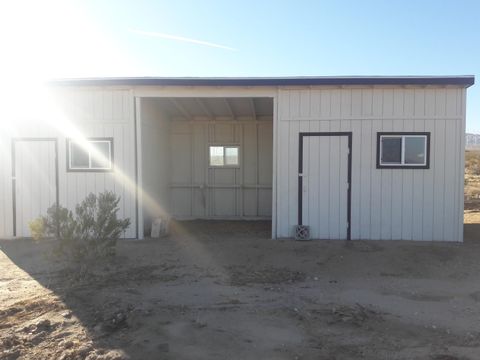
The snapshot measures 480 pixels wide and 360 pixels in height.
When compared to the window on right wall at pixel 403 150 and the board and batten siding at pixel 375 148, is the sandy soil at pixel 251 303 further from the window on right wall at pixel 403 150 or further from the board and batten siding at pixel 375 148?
the window on right wall at pixel 403 150

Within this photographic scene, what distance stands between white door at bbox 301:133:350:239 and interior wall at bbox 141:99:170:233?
3.80 m

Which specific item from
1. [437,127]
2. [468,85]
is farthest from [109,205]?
[468,85]

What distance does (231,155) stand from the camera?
13.2m

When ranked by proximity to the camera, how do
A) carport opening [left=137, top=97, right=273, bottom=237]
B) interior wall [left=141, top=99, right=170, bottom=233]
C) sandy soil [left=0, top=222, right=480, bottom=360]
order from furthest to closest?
carport opening [left=137, top=97, right=273, bottom=237]
interior wall [left=141, top=99, right=170, bottom=233]
sandy soil [left=0, top=222, right=480, bottom=360]

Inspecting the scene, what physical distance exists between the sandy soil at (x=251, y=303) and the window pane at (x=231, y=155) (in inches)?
190

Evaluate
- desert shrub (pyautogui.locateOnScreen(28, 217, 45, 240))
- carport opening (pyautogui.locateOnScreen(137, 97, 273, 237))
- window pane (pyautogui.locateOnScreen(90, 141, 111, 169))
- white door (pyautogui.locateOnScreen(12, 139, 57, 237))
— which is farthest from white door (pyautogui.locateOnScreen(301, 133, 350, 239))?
white door (pyautogui.locateOnScreen(12, 139, 57, 237))

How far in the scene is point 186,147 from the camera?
13258 millimetres

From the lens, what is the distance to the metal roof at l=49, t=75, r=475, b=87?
28.5 ft

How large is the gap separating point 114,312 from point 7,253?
4922mm

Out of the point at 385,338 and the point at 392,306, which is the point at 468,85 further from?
the point at 385,338

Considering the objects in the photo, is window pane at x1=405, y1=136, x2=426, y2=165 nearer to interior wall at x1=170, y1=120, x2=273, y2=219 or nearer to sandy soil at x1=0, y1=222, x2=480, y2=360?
sandy soil at x1=0, y1=222, x2=480, y2=360

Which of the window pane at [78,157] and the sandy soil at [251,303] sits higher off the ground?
the window pane at [78,157]

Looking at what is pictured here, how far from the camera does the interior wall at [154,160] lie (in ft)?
33.3

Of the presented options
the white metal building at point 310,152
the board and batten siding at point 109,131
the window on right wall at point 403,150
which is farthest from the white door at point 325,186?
the board and batten siding at point 109,131
